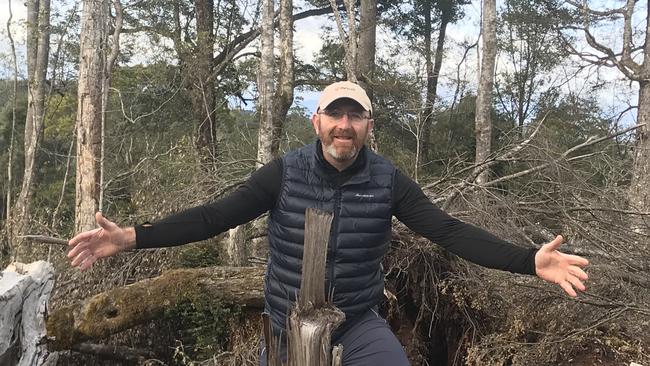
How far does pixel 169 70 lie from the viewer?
14.7m

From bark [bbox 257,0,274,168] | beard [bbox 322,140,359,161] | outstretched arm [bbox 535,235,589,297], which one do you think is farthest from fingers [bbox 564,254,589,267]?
bark [bbox 257,0,274,168]

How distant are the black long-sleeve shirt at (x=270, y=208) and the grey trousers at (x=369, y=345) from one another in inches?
19.9

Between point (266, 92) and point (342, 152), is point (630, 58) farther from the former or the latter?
point (342, 152)

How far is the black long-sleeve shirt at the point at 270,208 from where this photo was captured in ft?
8.45

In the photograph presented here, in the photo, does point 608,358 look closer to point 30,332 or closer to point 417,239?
point 417,239

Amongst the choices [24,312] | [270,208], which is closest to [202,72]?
[24,312]

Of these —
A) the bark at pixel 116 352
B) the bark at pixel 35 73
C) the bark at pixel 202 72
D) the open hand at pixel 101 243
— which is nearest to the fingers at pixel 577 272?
the open hand at pixel 101 243

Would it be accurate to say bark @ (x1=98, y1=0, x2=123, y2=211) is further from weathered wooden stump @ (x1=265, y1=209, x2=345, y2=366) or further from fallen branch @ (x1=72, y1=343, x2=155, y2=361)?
weathered wooden stump @ (x1=265, y1=209, x2=345, y2=366)

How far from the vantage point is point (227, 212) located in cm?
270

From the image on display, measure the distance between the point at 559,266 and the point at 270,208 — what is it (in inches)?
52.3

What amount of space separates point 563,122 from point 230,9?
11255 millimetres

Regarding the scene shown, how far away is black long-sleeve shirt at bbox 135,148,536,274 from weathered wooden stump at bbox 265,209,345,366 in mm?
736

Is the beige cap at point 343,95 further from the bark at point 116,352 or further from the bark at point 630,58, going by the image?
the bark at point 630,58

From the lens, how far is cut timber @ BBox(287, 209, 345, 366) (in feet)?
6.28
